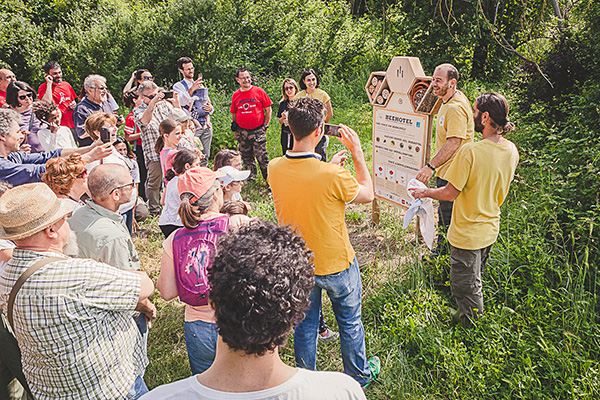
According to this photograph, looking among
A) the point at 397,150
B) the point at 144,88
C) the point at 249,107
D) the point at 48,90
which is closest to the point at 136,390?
the point at 397,150

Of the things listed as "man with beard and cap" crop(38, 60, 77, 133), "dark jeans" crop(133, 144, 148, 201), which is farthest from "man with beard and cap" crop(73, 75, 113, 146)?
"man with beard and cap" crop(38, 60, 77, 133)

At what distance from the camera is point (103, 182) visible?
2793mm

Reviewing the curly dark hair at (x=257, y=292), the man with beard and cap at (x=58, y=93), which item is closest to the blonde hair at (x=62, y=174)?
the curly dark hair at (x=257, y=292)

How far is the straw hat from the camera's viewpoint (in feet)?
6.54

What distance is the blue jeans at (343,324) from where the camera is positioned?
2.95 m

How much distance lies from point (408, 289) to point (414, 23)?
9.45 m

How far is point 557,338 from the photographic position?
326 cm

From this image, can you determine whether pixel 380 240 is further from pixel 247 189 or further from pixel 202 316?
pixel 202 316

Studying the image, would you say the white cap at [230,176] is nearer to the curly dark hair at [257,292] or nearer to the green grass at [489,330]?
the green grass at [489,330]

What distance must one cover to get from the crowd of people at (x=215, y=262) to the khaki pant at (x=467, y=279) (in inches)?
0.5

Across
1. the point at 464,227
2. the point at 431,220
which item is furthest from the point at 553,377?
the point at 431,220

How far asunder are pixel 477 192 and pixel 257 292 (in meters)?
2.48

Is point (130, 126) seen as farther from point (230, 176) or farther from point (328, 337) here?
point (328, 337)

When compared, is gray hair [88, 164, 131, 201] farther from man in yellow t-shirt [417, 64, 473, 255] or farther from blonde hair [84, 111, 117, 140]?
man in yellow t-shirt [417, 64, 473, 255]
